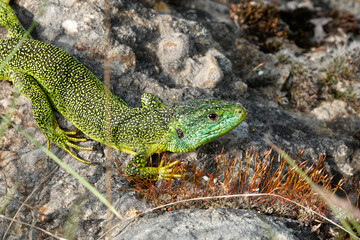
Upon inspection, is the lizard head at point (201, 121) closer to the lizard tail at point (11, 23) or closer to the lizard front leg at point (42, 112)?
the lizard front leg at point (42, 112)

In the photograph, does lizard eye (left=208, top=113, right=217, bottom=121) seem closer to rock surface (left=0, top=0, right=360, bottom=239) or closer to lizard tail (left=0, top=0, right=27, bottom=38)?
rock surface (left=0, top=0, right=360, bottom=239)

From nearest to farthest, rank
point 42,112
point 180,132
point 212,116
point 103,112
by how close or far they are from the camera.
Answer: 1. point 212,116
2. point 180,132
3. point 103,112
4. point 42,112

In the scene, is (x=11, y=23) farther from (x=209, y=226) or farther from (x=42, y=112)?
(x=209, y=226)

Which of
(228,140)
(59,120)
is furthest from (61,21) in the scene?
(228,140)

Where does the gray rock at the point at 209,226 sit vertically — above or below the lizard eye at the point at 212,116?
below

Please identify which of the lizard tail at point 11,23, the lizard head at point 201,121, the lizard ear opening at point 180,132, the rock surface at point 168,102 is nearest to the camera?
the rock surface at point 168,102

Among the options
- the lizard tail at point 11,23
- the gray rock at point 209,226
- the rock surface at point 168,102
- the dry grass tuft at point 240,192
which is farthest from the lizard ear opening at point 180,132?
the lizard tail at point 11,23

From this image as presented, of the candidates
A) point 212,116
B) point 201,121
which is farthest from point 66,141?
point 212,116
